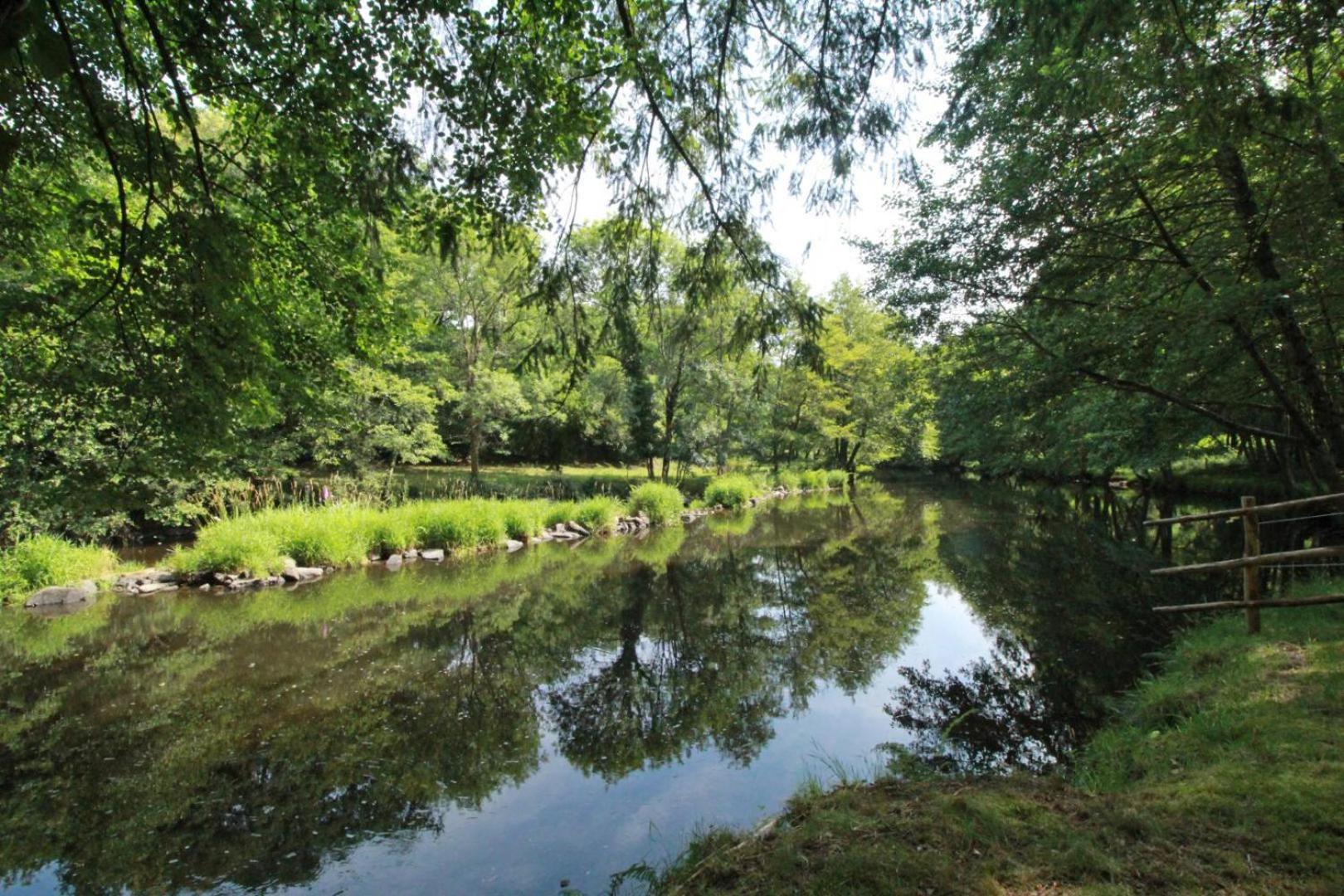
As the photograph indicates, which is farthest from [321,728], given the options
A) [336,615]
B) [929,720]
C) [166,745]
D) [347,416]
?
[929,720]

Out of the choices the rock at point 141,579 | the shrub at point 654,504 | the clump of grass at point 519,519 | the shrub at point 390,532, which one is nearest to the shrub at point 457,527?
the shrub at point 390,532

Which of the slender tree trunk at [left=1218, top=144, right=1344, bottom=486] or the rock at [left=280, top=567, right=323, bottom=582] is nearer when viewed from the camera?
Answer: the slender tree trunk at [left=1218, top=144, right=1344, bottom=486]

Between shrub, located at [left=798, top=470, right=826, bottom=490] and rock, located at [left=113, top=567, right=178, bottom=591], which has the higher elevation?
shrub, located at [left=798, top=470, right=826, bottom=490]

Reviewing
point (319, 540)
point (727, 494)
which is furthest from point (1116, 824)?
point (727, 494)

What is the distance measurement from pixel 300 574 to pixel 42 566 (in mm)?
3050

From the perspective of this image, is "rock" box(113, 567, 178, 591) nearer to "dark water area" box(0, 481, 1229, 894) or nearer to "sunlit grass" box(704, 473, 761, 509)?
"dark water area" box(0, 481, 1229, 894)

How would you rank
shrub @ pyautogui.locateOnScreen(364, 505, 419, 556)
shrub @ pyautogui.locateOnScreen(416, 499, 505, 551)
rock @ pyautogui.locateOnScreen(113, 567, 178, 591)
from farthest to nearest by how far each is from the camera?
shrub @ pyautogui.locateOnScreen(416, 499, 505, 551) < shrub @ pyautogui.locateOnScreen(364, 505, 419, 556) < rock @ pyautogui.locateOnScreen(113, 567, 178, 591)

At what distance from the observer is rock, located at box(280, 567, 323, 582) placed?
9719mm

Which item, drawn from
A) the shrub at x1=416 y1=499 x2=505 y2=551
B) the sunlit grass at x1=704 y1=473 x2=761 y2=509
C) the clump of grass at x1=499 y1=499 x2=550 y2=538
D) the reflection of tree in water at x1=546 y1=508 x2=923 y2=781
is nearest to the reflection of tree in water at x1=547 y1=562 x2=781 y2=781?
the reflection of tree in water at x1=546 y1=508 x2=923 y2=781

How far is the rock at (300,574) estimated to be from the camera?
972 centimetres

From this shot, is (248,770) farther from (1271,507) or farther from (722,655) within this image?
(1271,507)

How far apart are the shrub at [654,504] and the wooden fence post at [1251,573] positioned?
13.1 m

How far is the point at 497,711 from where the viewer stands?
A: 532cm

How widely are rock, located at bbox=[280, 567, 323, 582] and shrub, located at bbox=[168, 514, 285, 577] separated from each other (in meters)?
0.14
